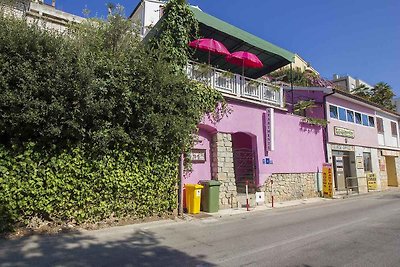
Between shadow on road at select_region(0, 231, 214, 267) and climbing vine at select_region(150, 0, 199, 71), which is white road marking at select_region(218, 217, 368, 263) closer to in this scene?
shadow on road at select_region(0, 231, 214, 267)

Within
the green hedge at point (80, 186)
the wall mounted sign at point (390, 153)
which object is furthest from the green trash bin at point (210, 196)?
the wall mounted sign at point (390, 153)

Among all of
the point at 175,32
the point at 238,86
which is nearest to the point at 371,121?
the point at 238,86

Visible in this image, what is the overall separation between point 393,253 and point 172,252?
177 inches

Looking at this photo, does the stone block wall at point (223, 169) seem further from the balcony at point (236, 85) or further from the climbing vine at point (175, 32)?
the climbing vine at point (175, 32)

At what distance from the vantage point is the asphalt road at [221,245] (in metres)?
5.96

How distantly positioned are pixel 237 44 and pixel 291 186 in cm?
817

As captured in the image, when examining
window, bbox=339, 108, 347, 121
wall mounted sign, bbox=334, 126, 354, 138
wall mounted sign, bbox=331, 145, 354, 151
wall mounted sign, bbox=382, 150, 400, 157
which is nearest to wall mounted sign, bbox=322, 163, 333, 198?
wall mounted sign, bbox=331, 145, 354, 151

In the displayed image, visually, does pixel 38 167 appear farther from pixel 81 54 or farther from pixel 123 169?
pixel 81 54

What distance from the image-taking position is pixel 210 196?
1201cm

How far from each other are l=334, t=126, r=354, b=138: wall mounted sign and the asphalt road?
12542 millimetres

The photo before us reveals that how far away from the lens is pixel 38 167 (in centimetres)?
827

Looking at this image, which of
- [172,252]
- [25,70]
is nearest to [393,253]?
[172,252]

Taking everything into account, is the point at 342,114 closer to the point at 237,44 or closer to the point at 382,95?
the point at 237,44

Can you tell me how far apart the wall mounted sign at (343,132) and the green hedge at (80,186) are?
1516 cm
